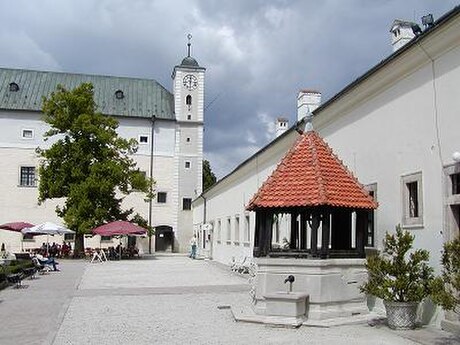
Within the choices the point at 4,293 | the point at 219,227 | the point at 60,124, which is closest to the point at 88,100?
the point at 60,124

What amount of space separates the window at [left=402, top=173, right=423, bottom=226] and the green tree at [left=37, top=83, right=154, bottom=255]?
2864 cm

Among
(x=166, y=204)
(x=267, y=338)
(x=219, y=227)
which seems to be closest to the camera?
(x=267, y=338)

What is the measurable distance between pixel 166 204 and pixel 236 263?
1060 inches

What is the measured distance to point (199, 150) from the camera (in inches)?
2247

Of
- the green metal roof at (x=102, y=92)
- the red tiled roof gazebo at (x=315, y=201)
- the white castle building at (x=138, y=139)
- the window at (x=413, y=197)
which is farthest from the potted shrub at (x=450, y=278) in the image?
the green metal roof at (x=102, y=92)

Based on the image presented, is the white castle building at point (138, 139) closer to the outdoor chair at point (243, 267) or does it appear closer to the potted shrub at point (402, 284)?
the outdoor chair at point (243, 267)

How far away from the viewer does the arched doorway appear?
181ft

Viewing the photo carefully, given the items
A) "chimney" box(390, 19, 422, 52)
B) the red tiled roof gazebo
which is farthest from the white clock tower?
the red tiled roof gazebo

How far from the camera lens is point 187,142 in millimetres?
56969

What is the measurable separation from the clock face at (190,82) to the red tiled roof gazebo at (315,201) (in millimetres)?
46984

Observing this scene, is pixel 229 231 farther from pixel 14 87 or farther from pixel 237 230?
pixel 14 87

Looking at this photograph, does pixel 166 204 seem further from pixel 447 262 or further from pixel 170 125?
pixel 447 262

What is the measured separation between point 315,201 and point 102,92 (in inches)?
2002

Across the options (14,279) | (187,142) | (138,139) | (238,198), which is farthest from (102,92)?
(14,279)
